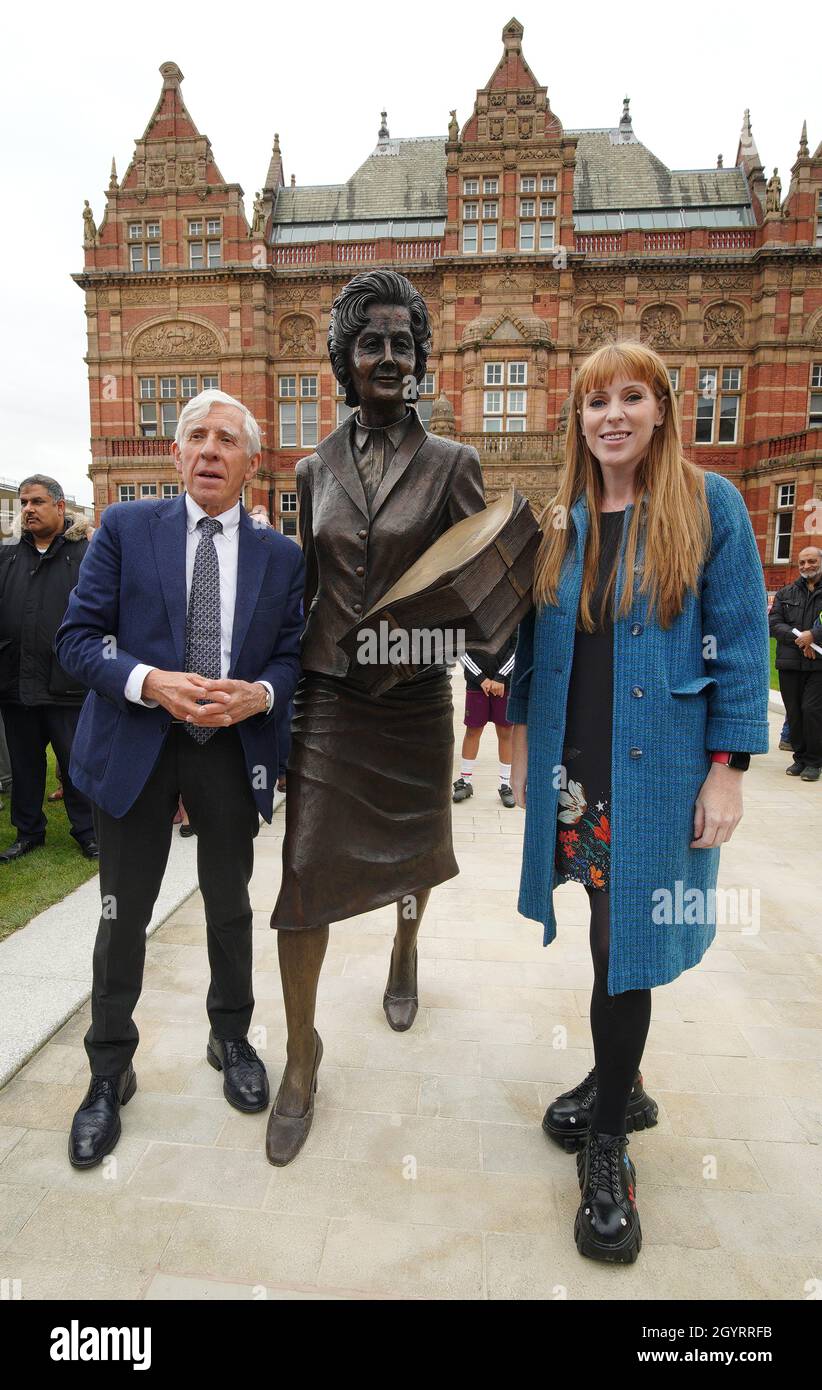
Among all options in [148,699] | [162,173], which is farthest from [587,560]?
[162,173]

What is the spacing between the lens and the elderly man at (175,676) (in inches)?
93.1

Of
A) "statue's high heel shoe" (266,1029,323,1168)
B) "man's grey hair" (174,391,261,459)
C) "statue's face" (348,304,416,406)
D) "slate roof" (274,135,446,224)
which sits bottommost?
"statue's high heel shoe" (266,1029,323,1168)

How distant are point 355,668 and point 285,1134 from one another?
5.00ft

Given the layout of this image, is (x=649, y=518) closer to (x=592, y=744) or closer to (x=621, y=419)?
(x=621, y=419)

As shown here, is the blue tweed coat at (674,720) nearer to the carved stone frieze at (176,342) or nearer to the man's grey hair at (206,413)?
the man's grey hair at (206,413)

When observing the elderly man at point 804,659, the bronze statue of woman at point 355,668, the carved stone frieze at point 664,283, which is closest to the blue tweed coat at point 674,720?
the bronze statue of woman at point 355,668

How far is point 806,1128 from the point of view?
260cm

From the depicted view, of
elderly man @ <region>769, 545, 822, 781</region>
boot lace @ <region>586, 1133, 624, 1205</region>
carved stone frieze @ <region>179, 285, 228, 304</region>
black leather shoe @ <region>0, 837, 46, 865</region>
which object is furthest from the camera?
carved stone frieze @ <region>179, 285, 228, 304</region>

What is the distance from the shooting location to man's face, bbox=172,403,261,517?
7.75ft

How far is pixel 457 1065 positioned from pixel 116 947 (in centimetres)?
138

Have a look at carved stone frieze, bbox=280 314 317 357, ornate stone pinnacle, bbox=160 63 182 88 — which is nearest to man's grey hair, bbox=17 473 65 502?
carved stone frieze, bbox=280 314 317 357

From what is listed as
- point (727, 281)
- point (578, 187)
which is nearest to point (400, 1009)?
point (727, 281)

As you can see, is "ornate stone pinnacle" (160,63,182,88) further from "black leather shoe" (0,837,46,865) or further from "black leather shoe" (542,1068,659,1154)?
"black leather shoe" (542,1068,659,1154)

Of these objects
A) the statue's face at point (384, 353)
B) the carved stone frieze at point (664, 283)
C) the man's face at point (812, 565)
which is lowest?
the man's face at point (812, 565)
